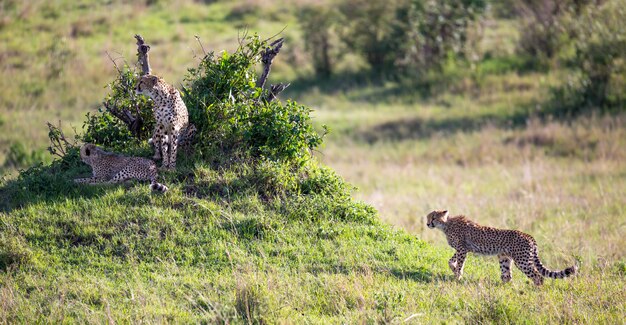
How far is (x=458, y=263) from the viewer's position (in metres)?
9.25

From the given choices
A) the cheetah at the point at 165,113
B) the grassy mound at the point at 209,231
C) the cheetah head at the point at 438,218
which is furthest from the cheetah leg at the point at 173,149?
the cheetah head at the point at 438,218

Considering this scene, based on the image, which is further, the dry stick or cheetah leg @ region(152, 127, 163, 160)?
the dry stick

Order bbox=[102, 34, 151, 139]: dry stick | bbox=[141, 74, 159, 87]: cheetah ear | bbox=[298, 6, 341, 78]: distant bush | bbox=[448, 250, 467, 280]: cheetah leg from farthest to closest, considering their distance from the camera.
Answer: bbox=[298, 6, 341, 78]: distant bush → bbox=[102, 34, 151, 139]: dry stick → bbox=[141, 74, 159, 87]: cheetah ear → bbox=[448, 250, 467, 280]: cheetah leg

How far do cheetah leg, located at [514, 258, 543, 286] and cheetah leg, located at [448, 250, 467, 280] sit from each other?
67 centimetres

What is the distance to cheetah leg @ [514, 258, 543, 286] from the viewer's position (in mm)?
8844

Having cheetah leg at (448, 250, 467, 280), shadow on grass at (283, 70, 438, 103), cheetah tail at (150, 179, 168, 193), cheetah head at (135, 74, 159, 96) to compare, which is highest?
cheetah head at (135, 74, 159, 96)

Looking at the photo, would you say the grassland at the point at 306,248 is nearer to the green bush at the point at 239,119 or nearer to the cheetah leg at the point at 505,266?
the cheetah leg at the point at 505,266

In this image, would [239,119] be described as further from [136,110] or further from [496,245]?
[496,245]

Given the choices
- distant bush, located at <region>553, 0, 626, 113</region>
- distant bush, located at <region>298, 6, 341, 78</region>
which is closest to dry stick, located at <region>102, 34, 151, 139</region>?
distant bush, located at <region>553, 0, 626, 113</region>

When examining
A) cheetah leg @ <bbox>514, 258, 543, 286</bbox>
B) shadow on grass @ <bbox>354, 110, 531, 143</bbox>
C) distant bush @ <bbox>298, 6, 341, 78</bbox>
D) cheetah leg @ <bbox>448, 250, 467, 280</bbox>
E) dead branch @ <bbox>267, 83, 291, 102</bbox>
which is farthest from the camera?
distant bush @ <bbox>298, 6, 341, 78</bbox>

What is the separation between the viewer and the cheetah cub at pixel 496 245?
8852 mm

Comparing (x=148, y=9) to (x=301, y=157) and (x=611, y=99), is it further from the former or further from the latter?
(x=301, y=157)

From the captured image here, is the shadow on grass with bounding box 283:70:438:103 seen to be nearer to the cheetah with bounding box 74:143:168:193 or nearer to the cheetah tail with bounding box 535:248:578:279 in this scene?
the cheetah with bounding box 74:143:168:193

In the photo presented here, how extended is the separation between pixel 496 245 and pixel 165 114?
176 inches
